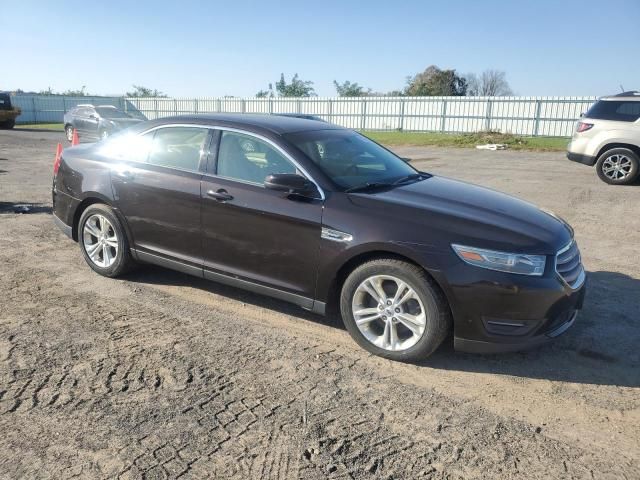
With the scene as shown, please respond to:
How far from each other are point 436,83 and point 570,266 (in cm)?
6229

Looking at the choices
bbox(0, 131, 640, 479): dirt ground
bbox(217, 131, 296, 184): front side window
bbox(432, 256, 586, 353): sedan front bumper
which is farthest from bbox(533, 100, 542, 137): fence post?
bbox(432, 256, 586, 353): sedan front bumper

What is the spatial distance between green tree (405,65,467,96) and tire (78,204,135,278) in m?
58.5

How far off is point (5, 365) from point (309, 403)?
203 centimetres

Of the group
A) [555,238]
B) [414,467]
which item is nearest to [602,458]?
[414,467]

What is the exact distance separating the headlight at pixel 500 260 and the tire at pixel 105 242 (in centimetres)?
319

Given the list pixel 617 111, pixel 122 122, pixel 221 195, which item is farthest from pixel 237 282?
pixel 122 122

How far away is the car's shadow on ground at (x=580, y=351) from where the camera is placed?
364 cm

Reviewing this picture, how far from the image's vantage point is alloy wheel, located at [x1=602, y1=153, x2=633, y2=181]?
11.6 m

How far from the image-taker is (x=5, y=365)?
3.56 meters

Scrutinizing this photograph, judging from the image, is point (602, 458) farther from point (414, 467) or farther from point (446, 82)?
point (446, 82)

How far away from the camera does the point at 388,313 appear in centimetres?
376

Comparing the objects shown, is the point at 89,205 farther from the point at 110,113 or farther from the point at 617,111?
the point at 110,113

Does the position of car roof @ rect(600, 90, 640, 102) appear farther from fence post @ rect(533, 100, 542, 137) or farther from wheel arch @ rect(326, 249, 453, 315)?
fence post @ rect(533, 100, 542, 137)

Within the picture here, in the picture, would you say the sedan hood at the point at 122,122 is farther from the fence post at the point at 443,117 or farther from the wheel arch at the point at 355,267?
the wheel arch at the point at 355,267
